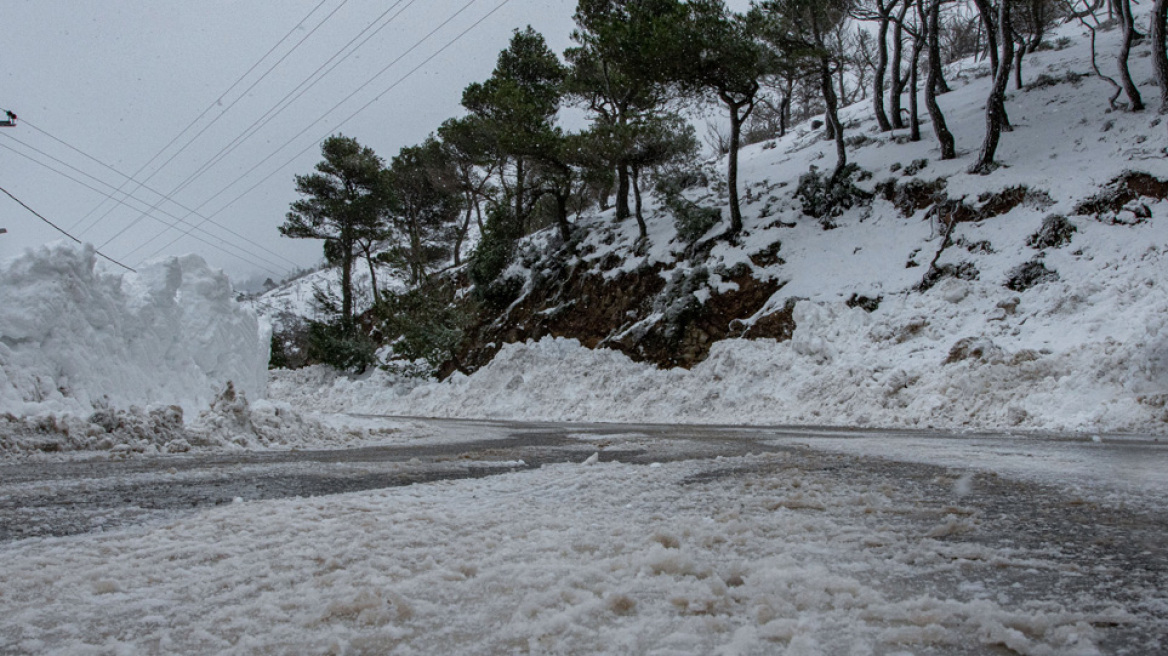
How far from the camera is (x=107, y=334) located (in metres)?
7.46

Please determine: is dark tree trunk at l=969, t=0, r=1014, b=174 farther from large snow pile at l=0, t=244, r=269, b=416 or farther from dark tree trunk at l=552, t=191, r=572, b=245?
large snow pile at l=0, t=244, r=269, b=416

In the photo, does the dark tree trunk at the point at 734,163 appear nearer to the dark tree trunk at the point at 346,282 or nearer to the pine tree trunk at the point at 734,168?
the pine tree trunk at the point at 734,168

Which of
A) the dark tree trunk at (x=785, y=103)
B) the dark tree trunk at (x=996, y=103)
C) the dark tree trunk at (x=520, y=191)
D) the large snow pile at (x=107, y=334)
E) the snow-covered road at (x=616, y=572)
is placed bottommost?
the snow-covered road at (x=616, y=572)

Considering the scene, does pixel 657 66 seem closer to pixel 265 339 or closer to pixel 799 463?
pixel 265 339

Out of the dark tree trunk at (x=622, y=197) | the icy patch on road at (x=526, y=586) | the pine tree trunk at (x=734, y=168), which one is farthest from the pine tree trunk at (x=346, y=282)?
the icy patch on road at (x=526, y=586)

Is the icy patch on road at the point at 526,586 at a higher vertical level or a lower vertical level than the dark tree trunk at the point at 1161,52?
lower

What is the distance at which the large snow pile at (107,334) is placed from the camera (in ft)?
21.4

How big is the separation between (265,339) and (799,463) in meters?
10.5

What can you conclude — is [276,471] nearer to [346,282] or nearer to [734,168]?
[734,168]

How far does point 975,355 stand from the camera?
427 inches

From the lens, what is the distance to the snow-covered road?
4.16ft

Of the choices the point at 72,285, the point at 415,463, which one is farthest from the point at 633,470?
the point at 72,285

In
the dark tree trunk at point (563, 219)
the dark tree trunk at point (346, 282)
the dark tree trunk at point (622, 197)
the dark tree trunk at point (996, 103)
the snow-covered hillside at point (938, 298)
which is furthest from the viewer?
the dark tree trunk at point (346, 282)

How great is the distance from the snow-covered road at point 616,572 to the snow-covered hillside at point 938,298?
7062mm
